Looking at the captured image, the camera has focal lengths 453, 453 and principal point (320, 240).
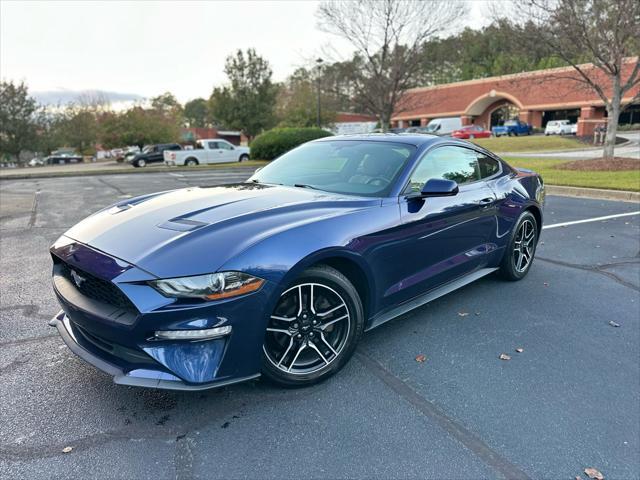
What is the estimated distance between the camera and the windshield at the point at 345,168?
11.4 ft

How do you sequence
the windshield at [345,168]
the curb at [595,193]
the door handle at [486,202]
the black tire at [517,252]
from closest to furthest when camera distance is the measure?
the windshield at [345,168] → the door handle at [486,202] → the black tire at [517,252] → the curb at [595,193]

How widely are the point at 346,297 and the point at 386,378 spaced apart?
2.00 feet

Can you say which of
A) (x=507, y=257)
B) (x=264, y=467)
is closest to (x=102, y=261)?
(x=264, y=467)

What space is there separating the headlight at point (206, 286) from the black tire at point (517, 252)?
3232 millimetres

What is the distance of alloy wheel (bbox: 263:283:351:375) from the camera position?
265 cm

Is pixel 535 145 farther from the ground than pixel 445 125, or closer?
closer

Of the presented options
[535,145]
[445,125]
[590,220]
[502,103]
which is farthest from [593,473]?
[502,103]

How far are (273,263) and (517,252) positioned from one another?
3.35 metres

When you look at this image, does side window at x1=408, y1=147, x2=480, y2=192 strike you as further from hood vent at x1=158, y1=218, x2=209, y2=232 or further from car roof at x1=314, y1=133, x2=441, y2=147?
hood vent at x1=158, y1=218, x2=209, y2=232

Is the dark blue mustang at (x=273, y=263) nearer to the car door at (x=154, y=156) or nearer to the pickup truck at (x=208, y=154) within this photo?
the pickup truck at (x=208, y=154)

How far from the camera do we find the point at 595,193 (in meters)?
10.5

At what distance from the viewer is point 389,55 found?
22.6 meters

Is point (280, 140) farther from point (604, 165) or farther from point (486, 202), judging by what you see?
point (486, 202)

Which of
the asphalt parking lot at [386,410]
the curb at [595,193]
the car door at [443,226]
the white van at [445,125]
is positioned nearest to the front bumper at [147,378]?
the asphalt parking lot at [386,410]
